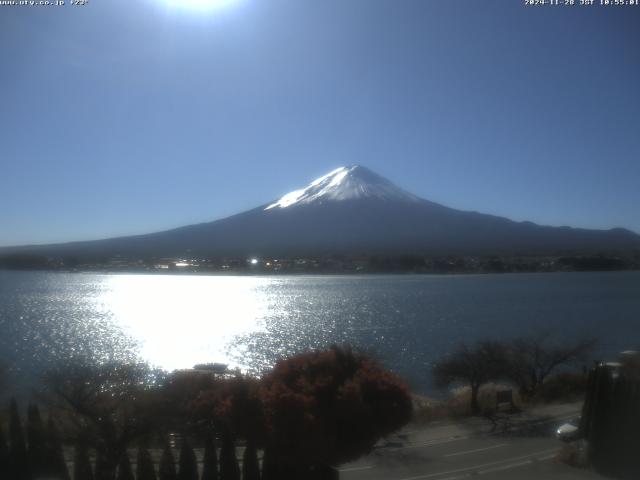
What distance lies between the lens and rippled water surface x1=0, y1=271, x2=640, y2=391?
19234mm

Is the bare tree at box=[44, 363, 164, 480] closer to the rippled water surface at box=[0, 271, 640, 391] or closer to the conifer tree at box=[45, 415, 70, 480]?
the conifer tree at box=[45, 415, 70, 480]

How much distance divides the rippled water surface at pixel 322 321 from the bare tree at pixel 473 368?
1226mm

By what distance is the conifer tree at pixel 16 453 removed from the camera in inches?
262

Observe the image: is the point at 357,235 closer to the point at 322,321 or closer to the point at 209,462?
the point at 322,321

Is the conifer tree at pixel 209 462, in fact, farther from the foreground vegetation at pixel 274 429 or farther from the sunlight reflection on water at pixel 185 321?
the sunlight reflection on water at pixel 185 321

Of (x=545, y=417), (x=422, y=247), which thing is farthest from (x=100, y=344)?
(x=422, y=247)

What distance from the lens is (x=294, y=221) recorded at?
72.0m

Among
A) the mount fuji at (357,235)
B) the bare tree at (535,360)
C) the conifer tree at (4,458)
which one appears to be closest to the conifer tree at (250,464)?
the conifer tree at (4,458)

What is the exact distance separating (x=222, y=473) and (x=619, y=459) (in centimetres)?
415

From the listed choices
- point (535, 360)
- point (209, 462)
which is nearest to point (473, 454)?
point (209, 462)

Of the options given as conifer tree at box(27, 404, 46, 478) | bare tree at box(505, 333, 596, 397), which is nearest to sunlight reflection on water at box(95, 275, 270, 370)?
bare tree at box(505, 333, 596, 397)

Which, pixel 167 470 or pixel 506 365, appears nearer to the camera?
pixel 167 470

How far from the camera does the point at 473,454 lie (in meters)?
8.52

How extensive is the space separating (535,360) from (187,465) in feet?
34.7
